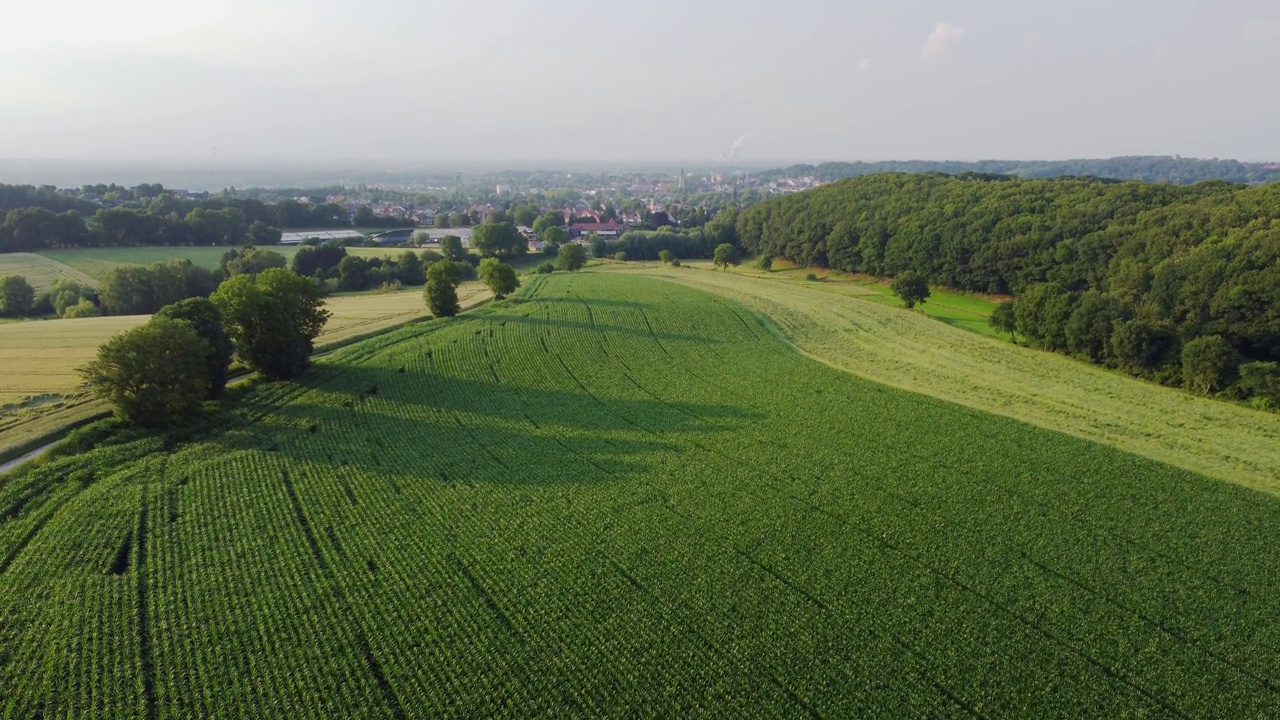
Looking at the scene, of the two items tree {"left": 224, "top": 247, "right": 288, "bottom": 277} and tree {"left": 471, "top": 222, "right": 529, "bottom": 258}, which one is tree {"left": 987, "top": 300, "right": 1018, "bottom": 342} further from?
tree {"left": 224, "top": 247, "right": 288, "bottom": 277}

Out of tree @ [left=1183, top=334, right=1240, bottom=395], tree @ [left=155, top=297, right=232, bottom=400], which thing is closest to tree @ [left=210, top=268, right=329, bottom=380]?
tree @ [left=155, top=297, right=232, bottom=400]

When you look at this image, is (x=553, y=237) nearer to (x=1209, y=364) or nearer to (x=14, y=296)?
(x=14, y=296)

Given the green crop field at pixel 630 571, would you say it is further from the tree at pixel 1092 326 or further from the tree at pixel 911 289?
the tree at pixel 911 289

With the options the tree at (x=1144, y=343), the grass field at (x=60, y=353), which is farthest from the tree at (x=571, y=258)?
the tree at (x=1144, y=343)

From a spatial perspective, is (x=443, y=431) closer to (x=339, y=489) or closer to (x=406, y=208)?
(x=339, y=489)

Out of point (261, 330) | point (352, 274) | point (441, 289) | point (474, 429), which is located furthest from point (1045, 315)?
point (352, 274)

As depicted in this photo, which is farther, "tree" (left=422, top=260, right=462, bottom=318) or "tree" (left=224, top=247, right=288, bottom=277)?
"tree" (left=224, top=247, right=288, bottom=277)

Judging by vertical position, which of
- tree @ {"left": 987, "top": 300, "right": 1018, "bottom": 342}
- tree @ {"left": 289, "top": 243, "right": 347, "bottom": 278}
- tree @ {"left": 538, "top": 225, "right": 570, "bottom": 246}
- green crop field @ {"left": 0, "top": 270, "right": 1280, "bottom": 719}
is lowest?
Answer: green crop field @ {"left": 0, "top": 270, "right": 1280, "bottom": 719}
